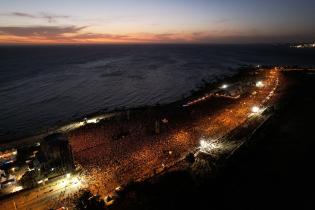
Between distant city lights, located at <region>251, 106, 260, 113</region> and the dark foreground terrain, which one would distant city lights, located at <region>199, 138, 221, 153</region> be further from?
distant city lights, located at <region>251, 106, 260, 113</region>

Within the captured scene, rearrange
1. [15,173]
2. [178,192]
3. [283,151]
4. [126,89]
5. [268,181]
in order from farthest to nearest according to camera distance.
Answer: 1. [126,89]
2. [283,151]
3. [15,173]
4. [268,181]
5. [178,192]

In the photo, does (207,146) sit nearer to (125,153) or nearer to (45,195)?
(125,153)

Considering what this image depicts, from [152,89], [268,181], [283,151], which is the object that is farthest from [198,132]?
[152,89]

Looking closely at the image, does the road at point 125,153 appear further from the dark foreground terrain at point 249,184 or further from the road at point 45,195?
the dark foreground terrain at point 249,184

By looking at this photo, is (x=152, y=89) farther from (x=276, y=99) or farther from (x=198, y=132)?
(x=198, y=132)

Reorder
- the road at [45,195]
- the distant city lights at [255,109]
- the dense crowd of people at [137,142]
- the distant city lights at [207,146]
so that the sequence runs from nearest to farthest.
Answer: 1. the road at [45,195]
2. the dense crowd of people at [137,142]
3. the distant city lights at [207,146]
4. the distant city lights at [255,109]

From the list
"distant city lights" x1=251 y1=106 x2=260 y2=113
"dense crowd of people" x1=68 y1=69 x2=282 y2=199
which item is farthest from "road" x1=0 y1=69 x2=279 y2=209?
"distant city lights" x1=251 y1=106 x2=260 y2=113

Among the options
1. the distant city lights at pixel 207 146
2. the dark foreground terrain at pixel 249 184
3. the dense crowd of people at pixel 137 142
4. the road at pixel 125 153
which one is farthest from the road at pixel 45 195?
the distant city lights at pixel 207 146

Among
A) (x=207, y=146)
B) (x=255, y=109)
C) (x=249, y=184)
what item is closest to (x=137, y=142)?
(x=207, y=146)
